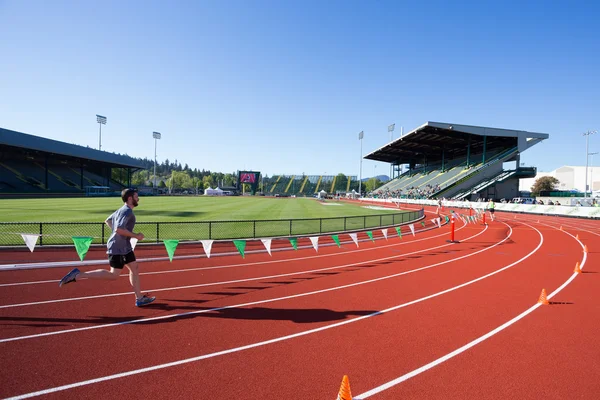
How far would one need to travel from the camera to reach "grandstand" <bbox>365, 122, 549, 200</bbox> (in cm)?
5725

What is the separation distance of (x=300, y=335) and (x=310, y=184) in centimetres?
14294

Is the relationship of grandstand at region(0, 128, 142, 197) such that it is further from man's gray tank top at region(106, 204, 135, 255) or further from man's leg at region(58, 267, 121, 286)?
man's gray tank top at region(106, 204, 135, 255)

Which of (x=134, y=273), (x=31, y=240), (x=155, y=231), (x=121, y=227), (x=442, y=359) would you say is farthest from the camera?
(x=155, y=231)

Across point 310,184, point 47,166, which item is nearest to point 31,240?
point 47,166

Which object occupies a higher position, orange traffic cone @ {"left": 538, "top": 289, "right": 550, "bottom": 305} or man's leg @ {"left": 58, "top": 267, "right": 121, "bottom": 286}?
man's leg @ {"left": 58, "top": 267, "right": 121, "bottom": 286}

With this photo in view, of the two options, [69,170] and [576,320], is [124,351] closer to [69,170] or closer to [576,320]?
[576,320]

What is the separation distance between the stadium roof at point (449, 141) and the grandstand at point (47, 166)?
66.6 m

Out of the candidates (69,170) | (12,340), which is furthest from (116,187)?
(12,340)

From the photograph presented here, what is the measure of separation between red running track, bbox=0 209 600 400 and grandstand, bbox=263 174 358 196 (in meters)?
130

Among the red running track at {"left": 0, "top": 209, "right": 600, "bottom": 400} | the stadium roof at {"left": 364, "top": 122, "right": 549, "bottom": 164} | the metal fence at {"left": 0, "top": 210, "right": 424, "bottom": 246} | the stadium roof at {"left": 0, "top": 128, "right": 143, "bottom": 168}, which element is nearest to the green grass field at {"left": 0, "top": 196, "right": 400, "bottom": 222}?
the metal fence at {"left": 0, "top": 210, "right": 424, "bottom": 246}

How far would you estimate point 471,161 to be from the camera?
6700 cm

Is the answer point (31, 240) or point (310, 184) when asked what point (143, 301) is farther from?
point (310, 184)

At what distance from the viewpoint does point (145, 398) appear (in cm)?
351

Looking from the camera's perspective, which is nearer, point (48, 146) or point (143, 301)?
point (143, 301)
